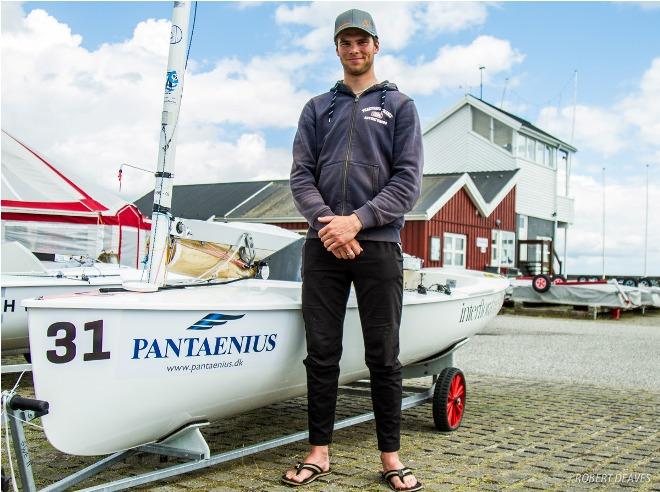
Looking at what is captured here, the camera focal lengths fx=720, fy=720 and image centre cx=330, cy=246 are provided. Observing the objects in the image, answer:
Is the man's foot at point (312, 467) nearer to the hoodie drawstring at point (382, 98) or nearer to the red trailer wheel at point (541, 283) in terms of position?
the hoodie drawstring at point (382, 98)

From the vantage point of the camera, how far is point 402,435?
4.89 meters

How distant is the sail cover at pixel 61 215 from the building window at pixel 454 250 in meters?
14.9

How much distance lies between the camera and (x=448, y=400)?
4.95 metres

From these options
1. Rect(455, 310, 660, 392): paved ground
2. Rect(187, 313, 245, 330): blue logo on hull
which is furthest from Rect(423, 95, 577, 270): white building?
Rect(187, 313, 245, 330): blue logo on hull

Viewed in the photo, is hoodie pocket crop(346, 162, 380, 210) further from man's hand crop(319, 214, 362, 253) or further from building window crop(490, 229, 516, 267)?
building window crop(490, 229, 516, 267)

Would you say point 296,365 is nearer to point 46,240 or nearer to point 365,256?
point 365,256

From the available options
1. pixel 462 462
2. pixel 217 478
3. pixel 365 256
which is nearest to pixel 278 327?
pixel 365 256

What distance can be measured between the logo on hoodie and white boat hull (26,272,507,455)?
1.06m

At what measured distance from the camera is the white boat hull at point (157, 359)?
2.96 meters

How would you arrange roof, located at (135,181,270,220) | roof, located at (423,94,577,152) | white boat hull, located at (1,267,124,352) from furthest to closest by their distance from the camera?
1. roof, located at (423,94,577,152)
2. roof, located at (135,181,270,220)
3. white boat hull, located at (1,267,124,352)

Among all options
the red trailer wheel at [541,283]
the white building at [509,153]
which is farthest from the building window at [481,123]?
the red trailer wheel at [541,283]

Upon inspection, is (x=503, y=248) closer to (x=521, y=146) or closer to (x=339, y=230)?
(x=521, y=146)

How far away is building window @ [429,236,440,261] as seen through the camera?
23188 mm

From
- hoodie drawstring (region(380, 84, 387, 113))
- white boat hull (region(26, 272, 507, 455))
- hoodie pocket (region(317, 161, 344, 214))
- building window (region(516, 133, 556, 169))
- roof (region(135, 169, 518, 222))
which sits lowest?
white boat hull (region(26, 272, 507, 455))
